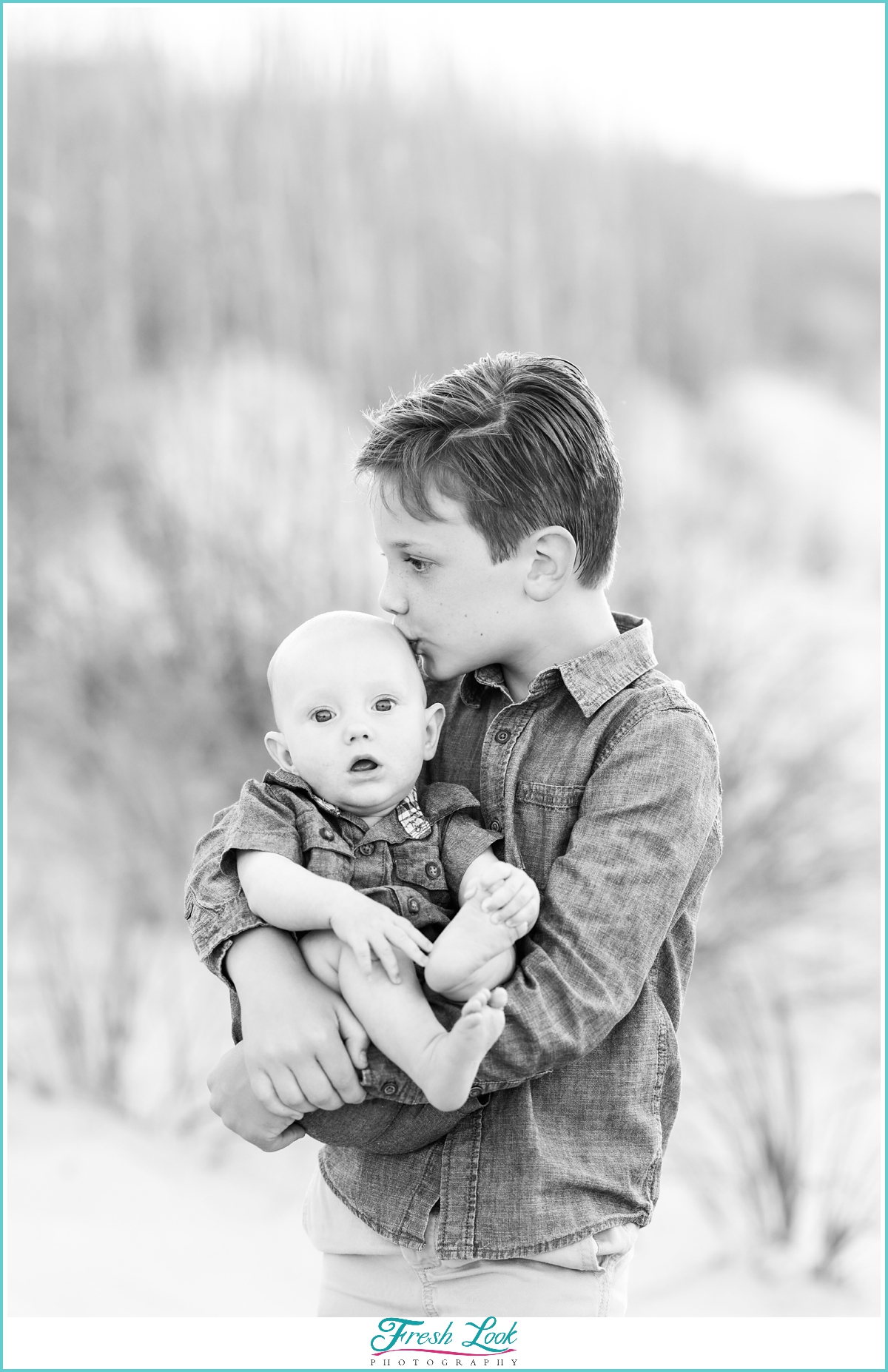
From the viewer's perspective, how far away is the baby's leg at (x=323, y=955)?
1.56 meters

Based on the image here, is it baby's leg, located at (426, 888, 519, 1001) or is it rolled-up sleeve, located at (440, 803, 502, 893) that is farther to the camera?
rolled-up sleeve, located at (440, 803, 502, 893)

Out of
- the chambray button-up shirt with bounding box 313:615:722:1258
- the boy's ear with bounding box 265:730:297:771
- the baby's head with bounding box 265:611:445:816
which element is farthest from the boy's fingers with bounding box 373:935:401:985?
the boy's ear with bounding box 265:730:297:771

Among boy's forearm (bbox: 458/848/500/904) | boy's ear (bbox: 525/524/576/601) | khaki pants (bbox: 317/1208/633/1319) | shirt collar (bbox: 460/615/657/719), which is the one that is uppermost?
boy's ear (bbox: 525/524/576/601)

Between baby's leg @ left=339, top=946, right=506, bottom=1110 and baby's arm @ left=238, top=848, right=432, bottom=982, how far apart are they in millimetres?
22

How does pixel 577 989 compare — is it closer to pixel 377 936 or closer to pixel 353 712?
pixel 377 936

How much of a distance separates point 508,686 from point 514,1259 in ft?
2.51

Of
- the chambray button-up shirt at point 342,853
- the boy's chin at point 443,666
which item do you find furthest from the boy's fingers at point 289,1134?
the boy's chin at point 443,666

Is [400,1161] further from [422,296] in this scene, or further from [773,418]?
[773,418]

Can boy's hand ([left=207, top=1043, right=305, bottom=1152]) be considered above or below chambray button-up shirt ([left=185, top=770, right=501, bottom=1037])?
below

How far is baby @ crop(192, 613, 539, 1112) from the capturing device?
146 centimetres

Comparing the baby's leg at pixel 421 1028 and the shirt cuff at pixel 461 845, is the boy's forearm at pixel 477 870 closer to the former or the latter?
the shirt cuff at pixel 461 845
